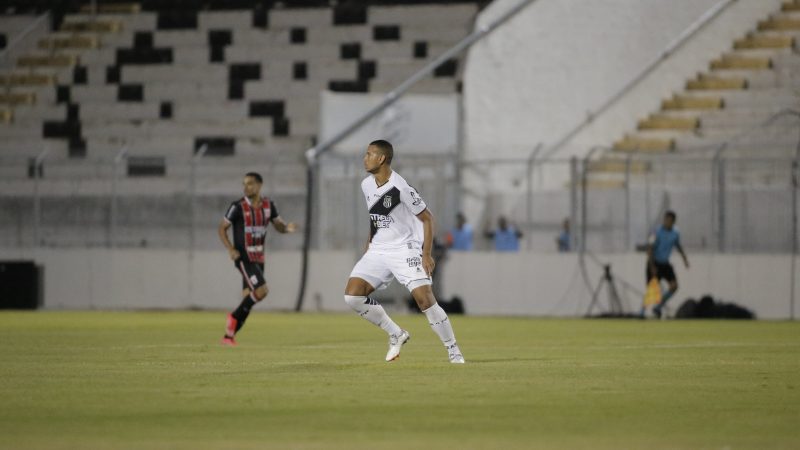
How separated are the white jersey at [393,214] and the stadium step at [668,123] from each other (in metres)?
19.5

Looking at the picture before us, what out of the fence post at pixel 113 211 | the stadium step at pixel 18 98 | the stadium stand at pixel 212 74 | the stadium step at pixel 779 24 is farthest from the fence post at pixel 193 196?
the stadium step at pixel 779 24

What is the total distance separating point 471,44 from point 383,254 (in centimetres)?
2081

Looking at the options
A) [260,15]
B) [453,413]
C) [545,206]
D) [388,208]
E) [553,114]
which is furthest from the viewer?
[260,15]

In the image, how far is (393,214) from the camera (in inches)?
555

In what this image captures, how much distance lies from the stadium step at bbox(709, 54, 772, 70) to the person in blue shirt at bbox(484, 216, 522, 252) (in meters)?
7.24

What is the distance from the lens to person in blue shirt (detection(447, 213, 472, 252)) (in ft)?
98.5

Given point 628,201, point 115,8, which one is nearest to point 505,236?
point 628,201

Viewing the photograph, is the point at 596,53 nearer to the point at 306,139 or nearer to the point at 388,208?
the point at 306,139

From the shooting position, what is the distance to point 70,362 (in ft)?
48.3

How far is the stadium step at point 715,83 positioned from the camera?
33.2m

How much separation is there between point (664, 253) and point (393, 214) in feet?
47.5

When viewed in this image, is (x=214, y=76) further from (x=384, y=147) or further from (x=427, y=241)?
(x=427, y=241)

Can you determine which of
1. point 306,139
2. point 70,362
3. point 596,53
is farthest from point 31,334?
point 596,53

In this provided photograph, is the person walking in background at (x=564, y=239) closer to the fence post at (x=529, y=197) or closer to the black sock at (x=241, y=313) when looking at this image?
the fence post at (x=529, y=197)
